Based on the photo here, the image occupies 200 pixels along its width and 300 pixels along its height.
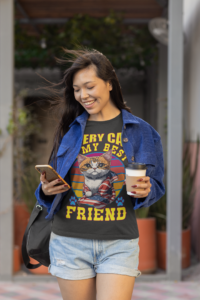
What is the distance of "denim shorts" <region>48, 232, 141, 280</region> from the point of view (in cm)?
146

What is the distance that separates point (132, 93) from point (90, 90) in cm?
423

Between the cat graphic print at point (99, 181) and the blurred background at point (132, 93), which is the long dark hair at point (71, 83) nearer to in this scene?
the blurred background at point (132, 93)

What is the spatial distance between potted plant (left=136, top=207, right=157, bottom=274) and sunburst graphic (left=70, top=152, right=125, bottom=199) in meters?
2.23

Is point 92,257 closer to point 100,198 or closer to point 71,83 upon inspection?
point 100,198

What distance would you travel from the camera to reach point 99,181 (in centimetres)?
148

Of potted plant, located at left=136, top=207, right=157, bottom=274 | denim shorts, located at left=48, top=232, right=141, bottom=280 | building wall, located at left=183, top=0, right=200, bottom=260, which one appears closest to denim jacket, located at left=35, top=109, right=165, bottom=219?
denim shorts, located at left=48, top=232, right=141, bottom=280

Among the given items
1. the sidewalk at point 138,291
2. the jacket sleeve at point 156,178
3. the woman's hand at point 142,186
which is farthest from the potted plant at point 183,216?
the woman's hand at point 142,186

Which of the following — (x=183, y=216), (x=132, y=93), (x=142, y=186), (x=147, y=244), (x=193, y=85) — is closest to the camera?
(x=142, y=186)

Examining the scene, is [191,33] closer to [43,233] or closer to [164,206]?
[164,206]

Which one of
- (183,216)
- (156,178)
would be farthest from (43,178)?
(183,216)

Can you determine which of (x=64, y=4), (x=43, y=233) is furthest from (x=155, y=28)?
(x=43, y=233)

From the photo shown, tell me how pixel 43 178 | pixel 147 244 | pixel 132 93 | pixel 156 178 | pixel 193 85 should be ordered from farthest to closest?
1. pixel 132 93
2. pixel 193 85
3. pixel 147 244
4. pixel 156 178
5. pixel 43 178

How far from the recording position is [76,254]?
148 centimetres

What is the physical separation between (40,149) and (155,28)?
→ 2.65m
